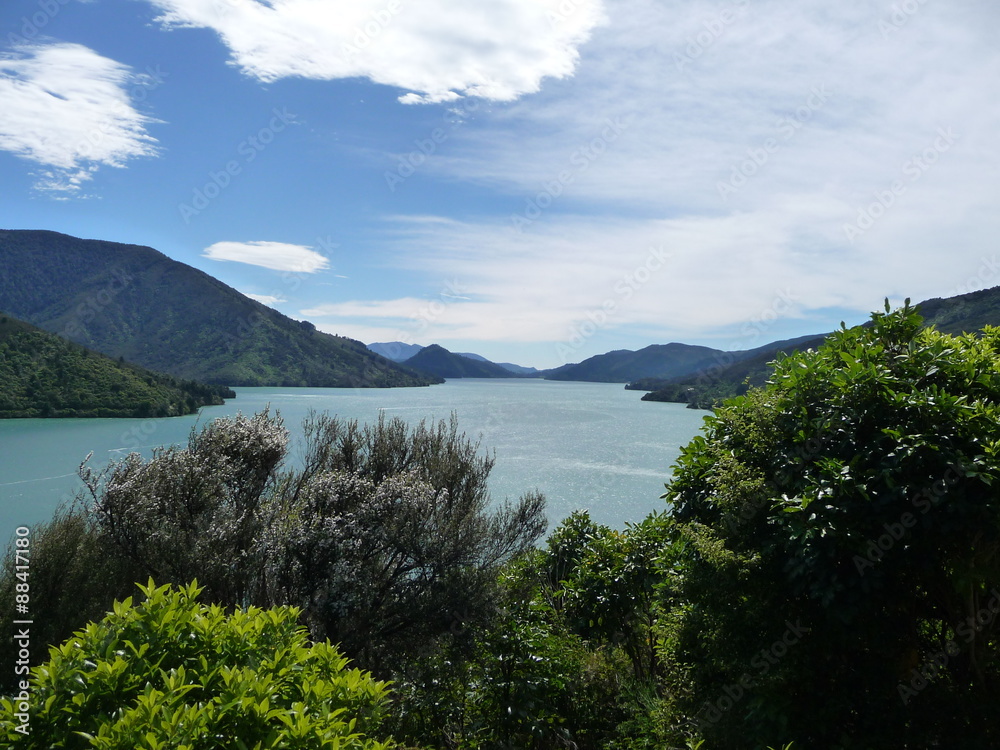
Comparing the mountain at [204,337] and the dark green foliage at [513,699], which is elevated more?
the mountain at [204,337]

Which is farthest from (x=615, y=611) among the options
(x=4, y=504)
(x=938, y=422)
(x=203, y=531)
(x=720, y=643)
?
(x=4, y=504)

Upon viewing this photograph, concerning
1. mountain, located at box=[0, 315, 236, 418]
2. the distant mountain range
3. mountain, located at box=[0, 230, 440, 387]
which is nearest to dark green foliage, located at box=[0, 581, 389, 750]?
mountain, located at box=[0, 315, 236, 418]

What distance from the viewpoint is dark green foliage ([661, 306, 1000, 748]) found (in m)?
4.61

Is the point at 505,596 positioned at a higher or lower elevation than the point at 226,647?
lower

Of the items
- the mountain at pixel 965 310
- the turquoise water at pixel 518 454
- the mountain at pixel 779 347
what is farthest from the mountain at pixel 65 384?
the mountain at pixel 965 310

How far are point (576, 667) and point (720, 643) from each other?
1927 mm

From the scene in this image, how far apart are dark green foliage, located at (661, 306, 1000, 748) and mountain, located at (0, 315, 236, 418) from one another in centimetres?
8115

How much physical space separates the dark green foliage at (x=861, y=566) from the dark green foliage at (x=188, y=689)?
3.42 m

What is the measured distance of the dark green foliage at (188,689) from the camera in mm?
2496

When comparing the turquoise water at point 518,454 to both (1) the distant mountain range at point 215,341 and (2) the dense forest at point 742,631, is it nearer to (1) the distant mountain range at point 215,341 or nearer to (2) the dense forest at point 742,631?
(2) the dense forest at point 742,631

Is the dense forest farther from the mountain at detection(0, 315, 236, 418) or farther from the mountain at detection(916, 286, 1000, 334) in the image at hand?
the mountain at detection(916, 286, 1000, 334)

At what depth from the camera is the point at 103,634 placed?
318 centimetres

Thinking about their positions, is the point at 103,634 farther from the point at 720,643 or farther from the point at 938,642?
the point at 938,642

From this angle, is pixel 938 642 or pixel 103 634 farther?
pixel 938 642
